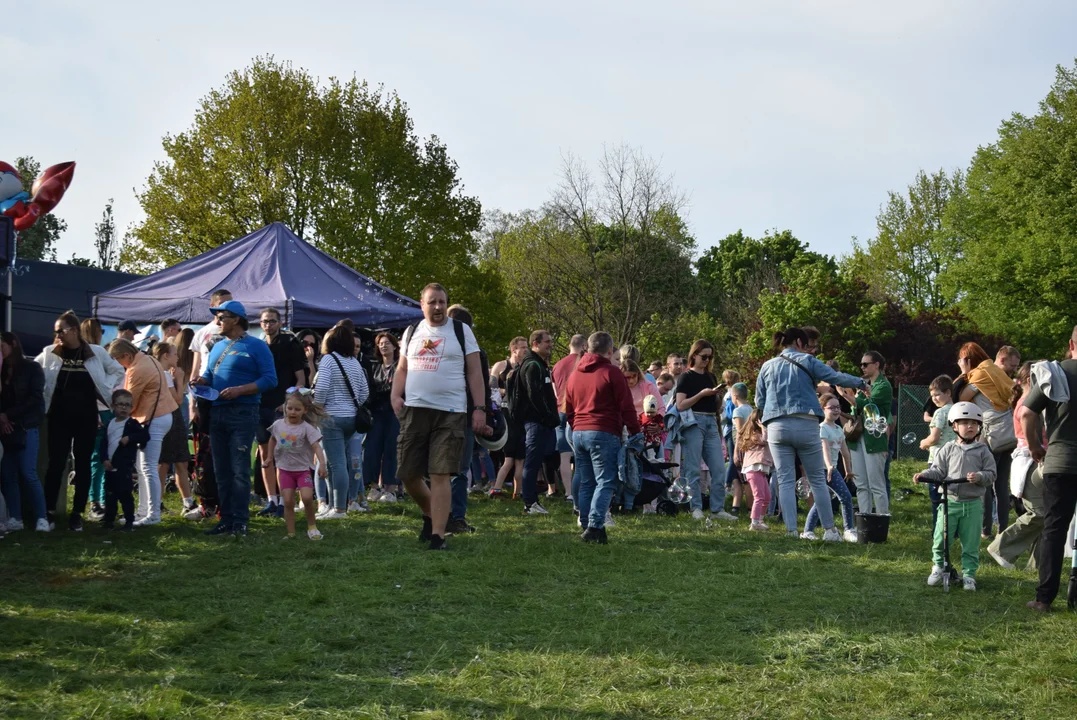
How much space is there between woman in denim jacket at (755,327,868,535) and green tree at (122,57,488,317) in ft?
89.9

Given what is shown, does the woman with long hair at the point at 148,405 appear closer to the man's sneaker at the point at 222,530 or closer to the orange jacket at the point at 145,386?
the orange jacket at the point at 145,386

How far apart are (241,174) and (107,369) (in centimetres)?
2868

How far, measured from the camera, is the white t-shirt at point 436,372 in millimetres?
8570

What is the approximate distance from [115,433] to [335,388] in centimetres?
203

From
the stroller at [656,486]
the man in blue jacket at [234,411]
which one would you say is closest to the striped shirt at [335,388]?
the man in blue jacket at [234,411]

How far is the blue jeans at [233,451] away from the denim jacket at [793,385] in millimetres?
4463

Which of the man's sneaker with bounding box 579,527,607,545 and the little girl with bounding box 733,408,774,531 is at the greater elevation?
the little girl with bounding box 733,408,774,531

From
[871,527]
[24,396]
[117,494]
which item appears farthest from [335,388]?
[871,527]

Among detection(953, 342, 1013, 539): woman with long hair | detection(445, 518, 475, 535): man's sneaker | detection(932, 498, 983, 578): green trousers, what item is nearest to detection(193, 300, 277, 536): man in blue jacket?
detection(445, 518, 475, 535): man's sneaker

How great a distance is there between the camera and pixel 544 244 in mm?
50594

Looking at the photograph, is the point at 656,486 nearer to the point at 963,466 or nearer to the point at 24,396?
the point at 963,466

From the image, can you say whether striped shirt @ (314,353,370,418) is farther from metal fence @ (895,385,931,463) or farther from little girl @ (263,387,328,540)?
metal fence @ (895,385,931,463)

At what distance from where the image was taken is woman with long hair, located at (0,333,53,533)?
30.5ft

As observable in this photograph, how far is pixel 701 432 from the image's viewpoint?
12109 millimetres
